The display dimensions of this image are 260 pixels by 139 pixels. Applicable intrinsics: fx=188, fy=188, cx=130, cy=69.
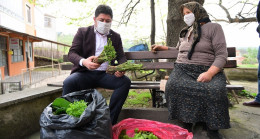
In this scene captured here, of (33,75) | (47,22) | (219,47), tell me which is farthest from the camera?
(47,22)

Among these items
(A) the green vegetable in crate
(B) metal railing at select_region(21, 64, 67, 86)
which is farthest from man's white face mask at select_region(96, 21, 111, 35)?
(B) metal railing at select_region(21, 64, 67, 86)

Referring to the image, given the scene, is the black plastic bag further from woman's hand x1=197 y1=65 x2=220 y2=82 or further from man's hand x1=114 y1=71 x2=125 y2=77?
woman's hand x1=197 y1=65 x2=220 y2=82

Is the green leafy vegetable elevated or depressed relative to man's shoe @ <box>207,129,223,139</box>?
elevated

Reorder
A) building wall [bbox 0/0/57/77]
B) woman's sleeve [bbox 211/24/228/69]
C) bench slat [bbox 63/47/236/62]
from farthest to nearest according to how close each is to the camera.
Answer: building wall [bbox 0/0/57/77] → bench slat [bbox 63/47/236/62] → woman's sleeve [bbox 211/24/228/69]

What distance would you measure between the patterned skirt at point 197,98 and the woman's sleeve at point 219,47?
0.15 metres

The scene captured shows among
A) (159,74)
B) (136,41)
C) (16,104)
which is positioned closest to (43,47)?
(136,41)

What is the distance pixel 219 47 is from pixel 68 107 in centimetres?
183

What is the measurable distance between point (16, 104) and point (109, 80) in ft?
3.81

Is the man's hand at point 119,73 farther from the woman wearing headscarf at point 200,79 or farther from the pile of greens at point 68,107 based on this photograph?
the pile of greens at point 68,107

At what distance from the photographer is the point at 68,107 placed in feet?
6.23

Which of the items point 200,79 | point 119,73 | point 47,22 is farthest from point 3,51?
point 47,22

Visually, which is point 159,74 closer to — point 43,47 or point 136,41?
point 136,41

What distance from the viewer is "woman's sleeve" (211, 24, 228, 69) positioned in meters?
2.17

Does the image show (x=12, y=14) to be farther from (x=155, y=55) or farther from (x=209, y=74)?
(x=209, y=74)
